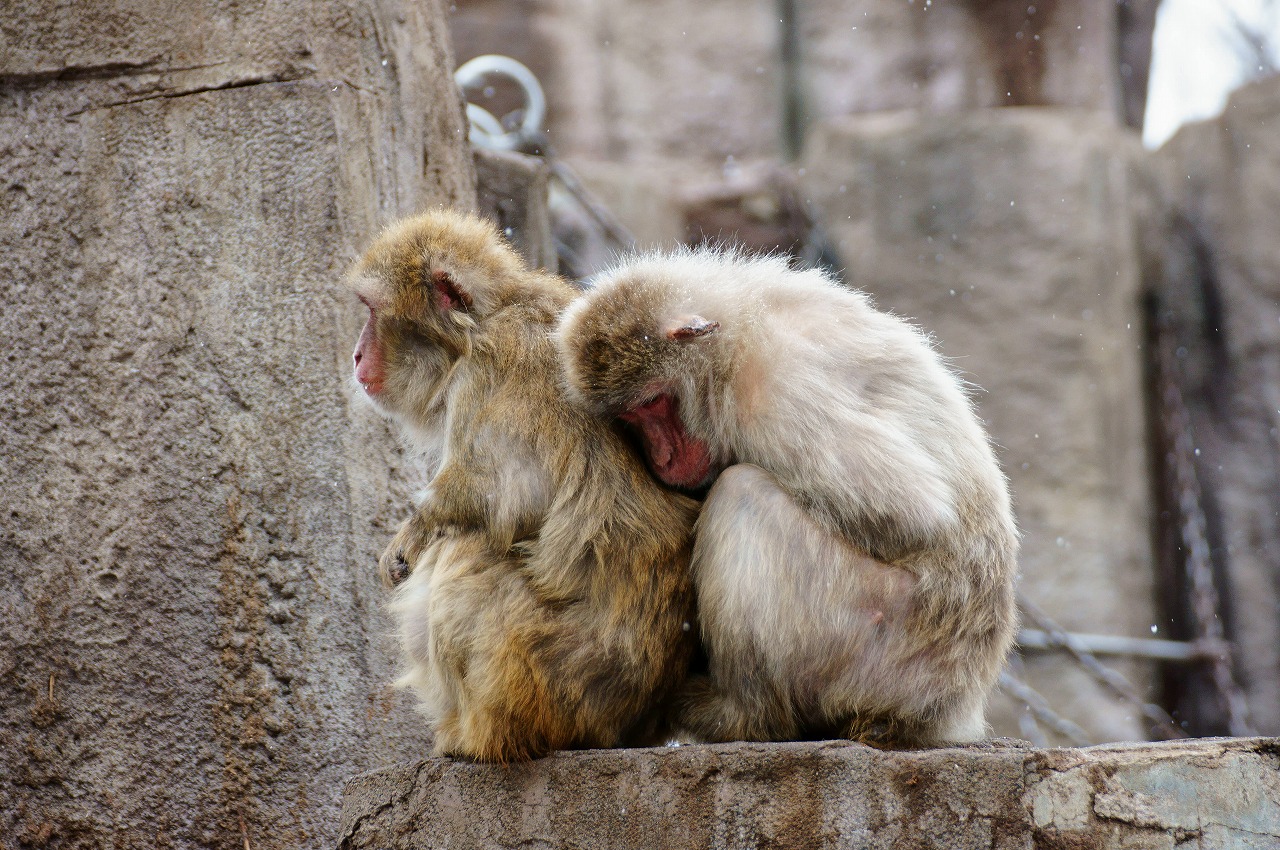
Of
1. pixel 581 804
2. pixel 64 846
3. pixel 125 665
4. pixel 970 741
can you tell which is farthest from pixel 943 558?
pixel 64 846

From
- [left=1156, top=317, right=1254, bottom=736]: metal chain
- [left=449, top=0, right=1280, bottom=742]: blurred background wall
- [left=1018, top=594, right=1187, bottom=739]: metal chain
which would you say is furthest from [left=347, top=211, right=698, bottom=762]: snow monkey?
[left=1156, top=317, right=1254, bottom=736]: metal chain

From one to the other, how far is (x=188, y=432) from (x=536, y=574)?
1336mm

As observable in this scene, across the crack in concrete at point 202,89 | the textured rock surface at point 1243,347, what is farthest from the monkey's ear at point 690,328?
the textured rock surface at point 1243,347

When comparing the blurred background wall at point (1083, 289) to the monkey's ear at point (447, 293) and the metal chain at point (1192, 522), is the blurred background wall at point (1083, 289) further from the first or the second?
the monkey's ear at point (447, 293)

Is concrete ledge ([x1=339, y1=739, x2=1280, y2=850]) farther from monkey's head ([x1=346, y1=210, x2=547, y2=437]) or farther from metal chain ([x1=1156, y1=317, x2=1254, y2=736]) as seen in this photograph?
metal chain ([x1=1156, y1=317, x2=1254, y2=736])

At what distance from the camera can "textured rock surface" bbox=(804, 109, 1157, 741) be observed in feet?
25.8

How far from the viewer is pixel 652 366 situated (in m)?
3.02

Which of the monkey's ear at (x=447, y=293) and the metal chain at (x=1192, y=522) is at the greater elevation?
the monkey's ear at (x=447, y=293)

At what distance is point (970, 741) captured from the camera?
10.1 feet

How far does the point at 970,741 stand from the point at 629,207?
6.24 metres

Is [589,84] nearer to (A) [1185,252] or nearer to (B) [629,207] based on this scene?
(B) [629,207]

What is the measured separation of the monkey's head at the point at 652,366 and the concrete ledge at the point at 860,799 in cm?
68

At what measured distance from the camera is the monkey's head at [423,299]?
11.0ft

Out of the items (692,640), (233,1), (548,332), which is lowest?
(692,640)
